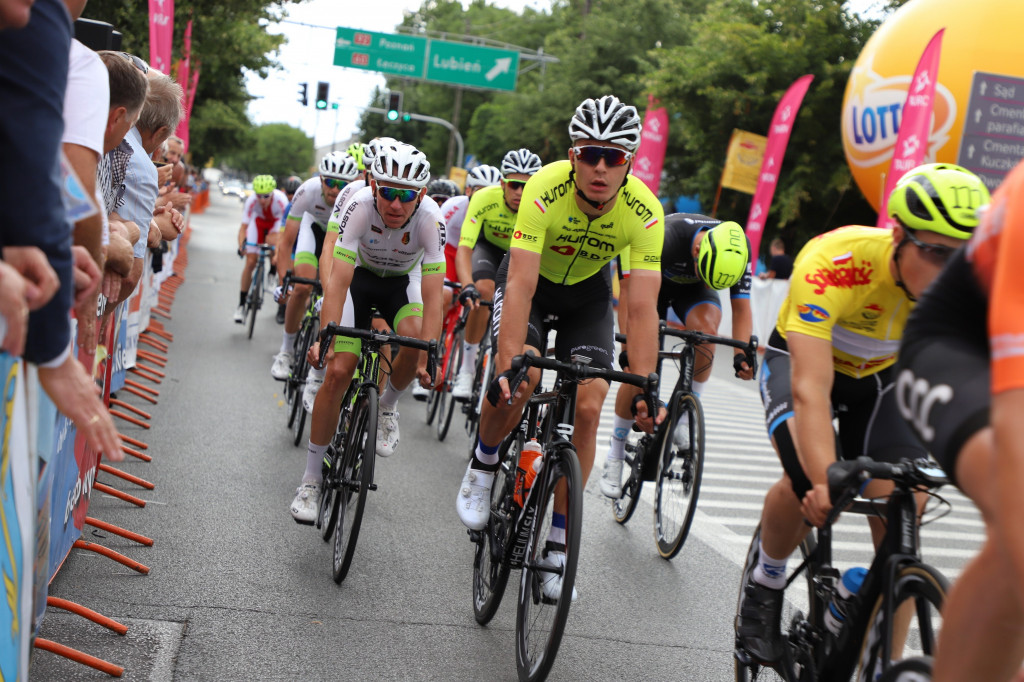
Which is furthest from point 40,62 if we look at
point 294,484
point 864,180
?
point 864,180

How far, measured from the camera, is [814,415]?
331 centimetres

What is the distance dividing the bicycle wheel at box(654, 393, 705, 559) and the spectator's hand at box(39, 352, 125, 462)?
4.11 m

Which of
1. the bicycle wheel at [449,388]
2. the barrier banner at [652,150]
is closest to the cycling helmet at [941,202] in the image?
the bicycle wheel at [449,388]

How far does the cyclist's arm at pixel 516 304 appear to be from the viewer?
4586mm

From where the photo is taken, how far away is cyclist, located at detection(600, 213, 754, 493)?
611 centimetres

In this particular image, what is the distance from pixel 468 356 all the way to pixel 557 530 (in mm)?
5167

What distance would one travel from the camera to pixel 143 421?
7895 millimetres

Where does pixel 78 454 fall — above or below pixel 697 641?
above

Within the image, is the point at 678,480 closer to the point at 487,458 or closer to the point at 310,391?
the point at 487,458

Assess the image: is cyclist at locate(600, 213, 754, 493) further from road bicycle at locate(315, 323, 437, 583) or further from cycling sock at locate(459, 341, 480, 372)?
cycling sock at locate(459, 341, 480, 372)

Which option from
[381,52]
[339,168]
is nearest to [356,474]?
[339,168]

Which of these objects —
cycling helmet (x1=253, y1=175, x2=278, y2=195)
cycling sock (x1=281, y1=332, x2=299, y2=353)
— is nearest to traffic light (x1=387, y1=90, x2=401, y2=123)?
cycling helmet (x1=253, y1=175, x2=278, y2=195)

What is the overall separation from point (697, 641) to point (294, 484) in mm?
3139

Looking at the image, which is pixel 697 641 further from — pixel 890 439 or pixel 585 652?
pixel 890 439
